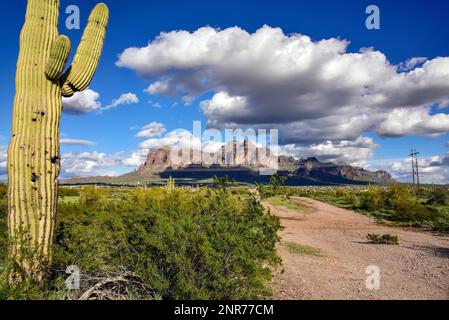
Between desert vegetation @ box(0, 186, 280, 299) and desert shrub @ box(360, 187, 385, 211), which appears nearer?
desert vegetation @ box(0, 186, 280, 299)

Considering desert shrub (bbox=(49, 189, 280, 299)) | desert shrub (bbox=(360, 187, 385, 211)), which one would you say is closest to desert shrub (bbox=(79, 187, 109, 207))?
desert shrub (bbox=(49, 189, 280, 299))

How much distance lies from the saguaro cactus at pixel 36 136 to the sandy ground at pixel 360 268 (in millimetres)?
4090

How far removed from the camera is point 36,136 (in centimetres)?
587

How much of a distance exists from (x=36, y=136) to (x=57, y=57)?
1.36 metres

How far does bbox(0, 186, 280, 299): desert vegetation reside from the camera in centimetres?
524

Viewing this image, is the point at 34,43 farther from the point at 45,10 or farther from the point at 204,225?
the point at 204,225

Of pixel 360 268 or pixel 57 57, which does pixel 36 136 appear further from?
pixel 360 268

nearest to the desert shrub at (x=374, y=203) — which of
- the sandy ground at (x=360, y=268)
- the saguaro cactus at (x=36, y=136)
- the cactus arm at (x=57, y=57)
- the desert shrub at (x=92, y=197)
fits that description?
the sandy ground at (x=360, y=268)

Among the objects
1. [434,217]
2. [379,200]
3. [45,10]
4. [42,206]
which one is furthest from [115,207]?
[379,200]

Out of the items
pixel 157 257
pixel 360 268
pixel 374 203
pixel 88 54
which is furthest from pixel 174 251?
pixel 374 203

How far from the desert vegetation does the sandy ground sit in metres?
0.94

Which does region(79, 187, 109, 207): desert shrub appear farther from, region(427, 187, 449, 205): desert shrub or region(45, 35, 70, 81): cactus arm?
region(427, 187, 449, 205): desert shrub
